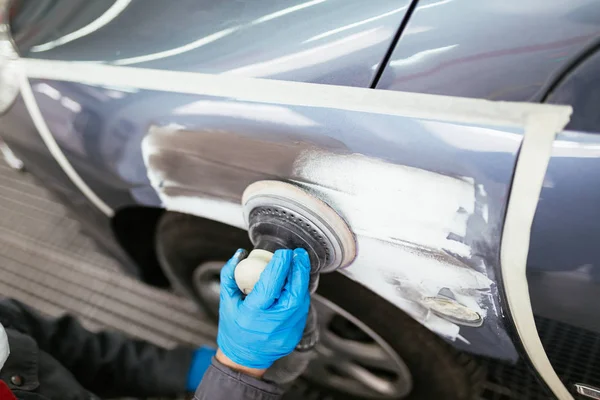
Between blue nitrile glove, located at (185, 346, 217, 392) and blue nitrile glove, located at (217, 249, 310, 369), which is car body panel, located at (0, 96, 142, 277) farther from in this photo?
blue nitrile glove, located at (217, 249, 310, 369)

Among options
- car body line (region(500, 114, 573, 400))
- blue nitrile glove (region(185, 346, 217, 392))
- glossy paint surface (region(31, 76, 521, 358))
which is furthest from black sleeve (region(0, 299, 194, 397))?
car body line (region(500, 114, 573, 400))

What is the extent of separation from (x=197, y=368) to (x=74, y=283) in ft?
3.24

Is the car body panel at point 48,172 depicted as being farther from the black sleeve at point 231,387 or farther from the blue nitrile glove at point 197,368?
the black sleeve at point 231,387

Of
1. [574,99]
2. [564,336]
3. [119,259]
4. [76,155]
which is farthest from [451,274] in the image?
[119,259]

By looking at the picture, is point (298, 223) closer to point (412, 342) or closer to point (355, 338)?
point (412, 342)

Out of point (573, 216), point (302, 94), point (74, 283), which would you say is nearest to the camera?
point (573, 216)

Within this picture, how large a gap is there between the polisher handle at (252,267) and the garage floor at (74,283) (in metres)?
0.74

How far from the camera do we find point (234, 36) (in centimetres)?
87

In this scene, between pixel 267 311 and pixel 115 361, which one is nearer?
pixel 267 311

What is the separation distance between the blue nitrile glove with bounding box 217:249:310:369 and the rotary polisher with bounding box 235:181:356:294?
0.03m

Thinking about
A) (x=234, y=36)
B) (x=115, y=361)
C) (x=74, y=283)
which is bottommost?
(x=115, y=361)

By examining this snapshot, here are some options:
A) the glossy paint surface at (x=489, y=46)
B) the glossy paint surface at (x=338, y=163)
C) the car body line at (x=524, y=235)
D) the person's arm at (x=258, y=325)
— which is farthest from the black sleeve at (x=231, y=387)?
the glossy paint surface at (x=489, y=46)

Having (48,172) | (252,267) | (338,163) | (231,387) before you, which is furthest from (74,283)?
(338,163)

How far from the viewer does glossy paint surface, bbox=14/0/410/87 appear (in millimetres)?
785
